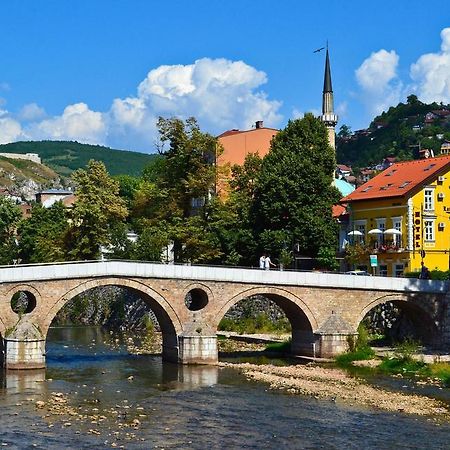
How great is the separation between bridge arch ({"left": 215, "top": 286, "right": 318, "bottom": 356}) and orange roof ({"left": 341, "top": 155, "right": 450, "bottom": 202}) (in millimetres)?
11280

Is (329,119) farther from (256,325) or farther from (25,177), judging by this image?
(25,177)

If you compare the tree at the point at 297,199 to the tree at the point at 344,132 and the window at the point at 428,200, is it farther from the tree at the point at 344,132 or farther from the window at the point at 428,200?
the tree at the point at 344,132

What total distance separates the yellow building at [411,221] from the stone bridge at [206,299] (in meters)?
6.42

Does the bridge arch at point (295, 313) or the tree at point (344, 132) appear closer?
the bridge arch at point (295, 313)

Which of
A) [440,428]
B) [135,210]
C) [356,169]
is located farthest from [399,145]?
[440,428]

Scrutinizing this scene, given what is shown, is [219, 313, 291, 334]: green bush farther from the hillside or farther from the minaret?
the hillside

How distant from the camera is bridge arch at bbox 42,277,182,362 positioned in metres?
37.3

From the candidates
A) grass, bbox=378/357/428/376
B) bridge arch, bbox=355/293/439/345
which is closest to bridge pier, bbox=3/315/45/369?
grass, bbox=378/357/428/376

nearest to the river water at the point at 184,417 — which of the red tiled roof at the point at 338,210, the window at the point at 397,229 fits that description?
A: the window at the point at 397,229

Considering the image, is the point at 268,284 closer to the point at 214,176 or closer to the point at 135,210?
the point at 214,176

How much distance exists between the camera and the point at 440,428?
25250 millimetres

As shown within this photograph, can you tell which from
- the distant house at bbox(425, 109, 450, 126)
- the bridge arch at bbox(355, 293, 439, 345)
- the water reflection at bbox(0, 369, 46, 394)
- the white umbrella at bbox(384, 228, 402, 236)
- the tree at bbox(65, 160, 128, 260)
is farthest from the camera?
the distant house at bbox(425, 109, 450, 126)

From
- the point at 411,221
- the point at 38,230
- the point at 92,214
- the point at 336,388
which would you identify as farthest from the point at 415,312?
the point at 38,230

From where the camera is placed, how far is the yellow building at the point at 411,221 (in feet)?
162
